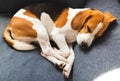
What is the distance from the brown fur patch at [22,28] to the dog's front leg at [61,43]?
124 mm

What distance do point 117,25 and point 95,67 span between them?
0.35 metres

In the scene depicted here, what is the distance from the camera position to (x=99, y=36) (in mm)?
1526

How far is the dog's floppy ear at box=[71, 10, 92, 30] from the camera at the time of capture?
1563 mm

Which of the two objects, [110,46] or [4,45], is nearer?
[110,46]

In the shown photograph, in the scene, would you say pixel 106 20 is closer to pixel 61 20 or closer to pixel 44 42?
pixel 61 20

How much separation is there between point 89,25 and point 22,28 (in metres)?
0.41

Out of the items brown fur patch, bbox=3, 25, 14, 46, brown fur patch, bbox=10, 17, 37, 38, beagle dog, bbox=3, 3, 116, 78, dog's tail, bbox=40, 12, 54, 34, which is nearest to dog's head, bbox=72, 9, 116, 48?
beagle dog, bbox=3, 3, 116, 78

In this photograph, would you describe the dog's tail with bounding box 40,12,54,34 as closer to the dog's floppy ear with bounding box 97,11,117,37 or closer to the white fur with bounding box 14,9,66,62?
the white fur with bounding box 14,9,66,62

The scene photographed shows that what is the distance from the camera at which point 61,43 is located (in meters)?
1.57

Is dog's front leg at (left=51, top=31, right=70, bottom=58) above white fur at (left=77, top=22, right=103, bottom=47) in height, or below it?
below

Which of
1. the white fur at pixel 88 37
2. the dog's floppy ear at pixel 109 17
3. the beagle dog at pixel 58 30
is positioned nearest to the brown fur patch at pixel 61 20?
the beagle dog at pixel 58 30

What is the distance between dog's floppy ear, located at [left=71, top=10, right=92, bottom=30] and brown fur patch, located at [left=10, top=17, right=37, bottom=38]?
9.8 inches

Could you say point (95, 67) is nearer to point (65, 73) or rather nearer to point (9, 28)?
point (65, 73)

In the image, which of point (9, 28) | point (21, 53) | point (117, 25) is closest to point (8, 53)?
point (21, 53)
